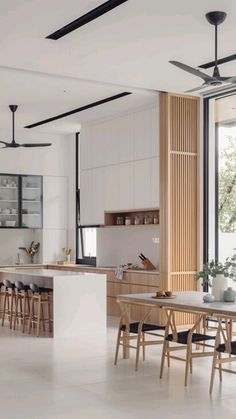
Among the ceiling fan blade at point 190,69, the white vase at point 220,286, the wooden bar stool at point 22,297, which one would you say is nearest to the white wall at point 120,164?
the wooden bar stool at point 22,297

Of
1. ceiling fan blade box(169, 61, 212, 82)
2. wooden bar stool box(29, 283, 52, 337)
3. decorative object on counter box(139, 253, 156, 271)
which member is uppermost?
ceiling fan blade box(169, 61, 212, 82)

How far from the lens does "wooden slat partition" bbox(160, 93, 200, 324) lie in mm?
9711

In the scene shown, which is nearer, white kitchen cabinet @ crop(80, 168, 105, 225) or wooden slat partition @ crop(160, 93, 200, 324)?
wooden slat partition @ crop(160, 93, 200, 324)

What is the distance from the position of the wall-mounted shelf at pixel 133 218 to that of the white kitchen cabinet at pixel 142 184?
0.43 feet

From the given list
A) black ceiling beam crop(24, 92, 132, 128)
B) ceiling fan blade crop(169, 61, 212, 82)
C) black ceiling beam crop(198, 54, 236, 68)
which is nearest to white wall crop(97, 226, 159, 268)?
black ceiling beam crop(24, 92, 132, 128)

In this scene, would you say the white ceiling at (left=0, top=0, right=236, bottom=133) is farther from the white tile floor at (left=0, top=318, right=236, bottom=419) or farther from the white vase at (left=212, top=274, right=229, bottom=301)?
the white tile floor at (left=0, top=318, right=236, bottom=419)

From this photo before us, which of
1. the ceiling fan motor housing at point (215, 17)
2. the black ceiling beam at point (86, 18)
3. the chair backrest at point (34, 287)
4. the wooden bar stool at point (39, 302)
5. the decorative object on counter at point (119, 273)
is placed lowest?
the wooden bar stool at point (39, 302)

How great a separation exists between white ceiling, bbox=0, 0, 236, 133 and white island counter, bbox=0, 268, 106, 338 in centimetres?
273

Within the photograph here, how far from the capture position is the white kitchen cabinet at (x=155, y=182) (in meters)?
10.1

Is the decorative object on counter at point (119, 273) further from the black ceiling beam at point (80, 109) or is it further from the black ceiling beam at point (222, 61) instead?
the black ceiling beam at point (222, 61)

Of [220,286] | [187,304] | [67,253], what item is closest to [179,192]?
[220,286]

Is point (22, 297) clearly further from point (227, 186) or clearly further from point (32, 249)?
point (227, 186)

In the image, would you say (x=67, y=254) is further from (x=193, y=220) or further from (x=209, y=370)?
(x=209, y=370)

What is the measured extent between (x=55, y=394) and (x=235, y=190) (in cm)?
534
